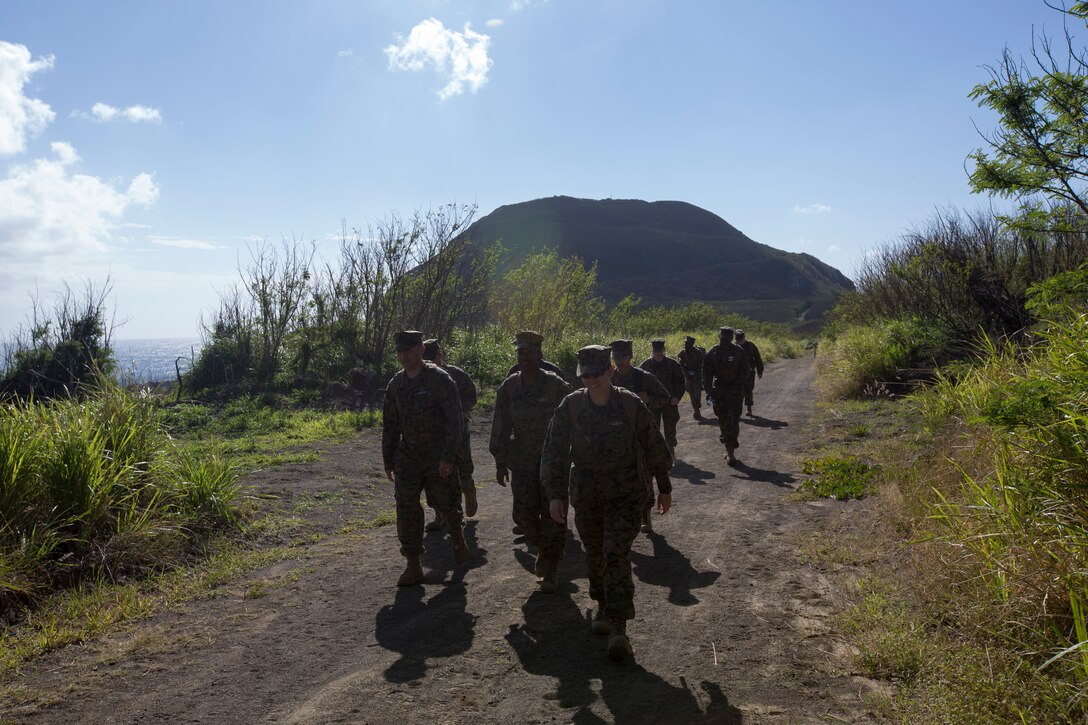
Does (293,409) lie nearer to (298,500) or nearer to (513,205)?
(298,500)

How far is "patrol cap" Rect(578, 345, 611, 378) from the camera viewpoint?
16.5ft

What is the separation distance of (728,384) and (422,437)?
652 centimetres

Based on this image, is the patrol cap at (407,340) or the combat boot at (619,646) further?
the patrol cap at (407,340)

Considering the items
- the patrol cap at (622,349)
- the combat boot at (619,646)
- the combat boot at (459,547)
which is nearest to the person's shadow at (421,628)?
the combat boot at (459,547)

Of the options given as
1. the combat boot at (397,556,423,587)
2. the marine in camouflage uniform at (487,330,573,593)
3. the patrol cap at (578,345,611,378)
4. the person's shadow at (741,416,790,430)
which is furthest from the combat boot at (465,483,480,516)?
the person's shadow at (741,416,790,430)

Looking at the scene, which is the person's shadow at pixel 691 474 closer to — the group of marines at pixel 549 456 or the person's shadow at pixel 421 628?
the group of marines at pixel 549 456

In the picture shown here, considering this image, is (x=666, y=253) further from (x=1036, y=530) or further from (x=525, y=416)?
(x=1036, y=530)

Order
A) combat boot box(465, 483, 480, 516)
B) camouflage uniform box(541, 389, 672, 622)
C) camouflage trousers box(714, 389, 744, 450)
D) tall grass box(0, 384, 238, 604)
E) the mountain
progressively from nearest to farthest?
camouflage uniform box(541, 389, 672, 622) → tall grass box(0, 384, 238, 604) → combat boot box(465, 483, 480, 516) → camouflage trousers box(714, 389, 744, 450) → the mountain

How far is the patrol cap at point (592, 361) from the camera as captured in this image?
5.02 m

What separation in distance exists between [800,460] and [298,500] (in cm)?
715

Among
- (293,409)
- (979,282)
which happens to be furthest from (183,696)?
(979,282)

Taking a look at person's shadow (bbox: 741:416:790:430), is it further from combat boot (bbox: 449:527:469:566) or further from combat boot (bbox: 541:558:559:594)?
combat boot (bbox: 541:558:559:594)

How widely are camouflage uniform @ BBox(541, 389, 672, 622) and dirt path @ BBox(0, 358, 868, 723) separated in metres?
0.55

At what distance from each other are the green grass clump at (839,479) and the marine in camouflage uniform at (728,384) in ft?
4.22
